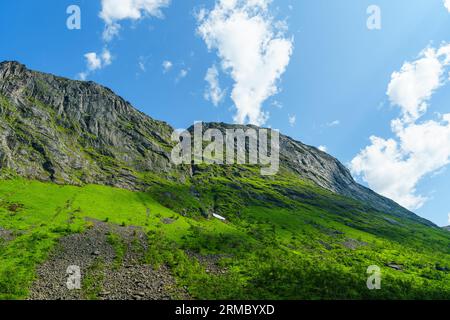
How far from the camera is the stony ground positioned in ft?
109

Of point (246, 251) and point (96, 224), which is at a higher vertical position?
point (96, 224)

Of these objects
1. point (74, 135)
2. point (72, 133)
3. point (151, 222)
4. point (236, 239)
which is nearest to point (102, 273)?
point (236, 239)

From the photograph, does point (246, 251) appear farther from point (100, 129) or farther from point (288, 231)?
point (100, 129)

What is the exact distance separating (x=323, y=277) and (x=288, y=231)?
50.4m

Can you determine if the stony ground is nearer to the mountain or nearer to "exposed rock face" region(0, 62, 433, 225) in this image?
the mountain

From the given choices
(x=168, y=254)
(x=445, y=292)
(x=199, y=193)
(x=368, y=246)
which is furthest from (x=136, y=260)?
(x=199, y=193)

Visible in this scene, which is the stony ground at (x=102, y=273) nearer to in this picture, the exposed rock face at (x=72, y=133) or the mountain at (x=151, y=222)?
the mountain at (x=151, y=222)

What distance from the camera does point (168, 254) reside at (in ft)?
164

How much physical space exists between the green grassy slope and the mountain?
1.12 feet

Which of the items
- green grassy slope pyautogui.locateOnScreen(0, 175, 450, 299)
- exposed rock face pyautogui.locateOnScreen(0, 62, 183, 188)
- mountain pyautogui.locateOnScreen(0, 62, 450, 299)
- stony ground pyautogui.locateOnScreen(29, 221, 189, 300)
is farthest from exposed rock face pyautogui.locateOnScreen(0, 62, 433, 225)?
stony ground pyautogui.locateOnScreen(29, 221, 189, 300)

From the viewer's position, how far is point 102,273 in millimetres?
39219

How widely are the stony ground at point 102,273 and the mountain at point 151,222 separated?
240 millimetres
